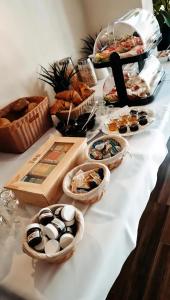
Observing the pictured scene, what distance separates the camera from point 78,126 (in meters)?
0.89

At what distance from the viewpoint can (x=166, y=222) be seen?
122 centimetres

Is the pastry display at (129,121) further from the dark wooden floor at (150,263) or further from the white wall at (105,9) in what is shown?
the white wall at (105,9)

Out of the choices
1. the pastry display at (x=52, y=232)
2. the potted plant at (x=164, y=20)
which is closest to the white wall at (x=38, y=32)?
the potted plant at (x=164, y=20)

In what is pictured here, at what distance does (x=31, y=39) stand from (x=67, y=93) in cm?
39

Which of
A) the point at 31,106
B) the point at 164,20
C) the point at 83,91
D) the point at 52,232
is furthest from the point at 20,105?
the point at 164,20

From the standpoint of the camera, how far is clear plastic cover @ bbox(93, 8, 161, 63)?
102cm

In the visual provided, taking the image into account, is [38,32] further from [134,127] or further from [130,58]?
[134,127]

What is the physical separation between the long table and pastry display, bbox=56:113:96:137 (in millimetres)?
202

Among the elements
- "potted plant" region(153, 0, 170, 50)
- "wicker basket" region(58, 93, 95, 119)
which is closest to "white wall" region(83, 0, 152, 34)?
"potted plant" region(153, 0, 170, 50)

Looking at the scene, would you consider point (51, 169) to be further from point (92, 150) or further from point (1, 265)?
point (1, 265)

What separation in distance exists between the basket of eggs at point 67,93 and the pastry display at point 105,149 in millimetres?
252

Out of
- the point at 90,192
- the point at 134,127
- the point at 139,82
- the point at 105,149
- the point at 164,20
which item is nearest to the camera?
the point at 90,192

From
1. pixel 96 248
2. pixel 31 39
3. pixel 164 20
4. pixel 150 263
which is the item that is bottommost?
pixel 150 263

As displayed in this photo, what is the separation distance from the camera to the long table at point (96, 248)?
481 mm
